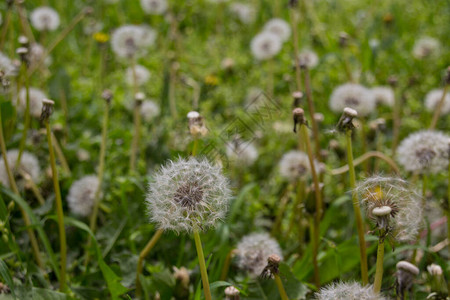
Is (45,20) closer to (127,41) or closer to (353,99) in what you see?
(127,41)

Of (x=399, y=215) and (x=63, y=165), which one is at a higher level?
(x=399, y=215)

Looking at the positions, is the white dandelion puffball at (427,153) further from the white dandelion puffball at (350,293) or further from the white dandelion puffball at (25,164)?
the white dandelion puffball at (25,164)

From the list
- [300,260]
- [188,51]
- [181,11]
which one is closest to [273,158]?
[300,260]

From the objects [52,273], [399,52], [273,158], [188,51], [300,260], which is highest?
[399,52]

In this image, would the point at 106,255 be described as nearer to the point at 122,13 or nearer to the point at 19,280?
the point at 19,280

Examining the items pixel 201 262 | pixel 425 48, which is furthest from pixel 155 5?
pixel 201 262

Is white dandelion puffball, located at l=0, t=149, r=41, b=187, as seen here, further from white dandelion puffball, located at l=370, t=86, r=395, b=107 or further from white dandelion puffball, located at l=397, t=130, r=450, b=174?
white dandelion puffball, located at l=370, t=86, r=395, b=107

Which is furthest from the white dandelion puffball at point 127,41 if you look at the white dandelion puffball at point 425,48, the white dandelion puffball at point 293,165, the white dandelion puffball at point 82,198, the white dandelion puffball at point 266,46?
the white dandelion puffball at point 425,48

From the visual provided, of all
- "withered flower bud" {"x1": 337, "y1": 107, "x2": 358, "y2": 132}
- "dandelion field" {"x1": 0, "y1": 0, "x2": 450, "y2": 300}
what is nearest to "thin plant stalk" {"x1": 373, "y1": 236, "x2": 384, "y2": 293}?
"dandelion field" {"x1": 0, "y1": 0, "x2": 450, "y2": 300}
